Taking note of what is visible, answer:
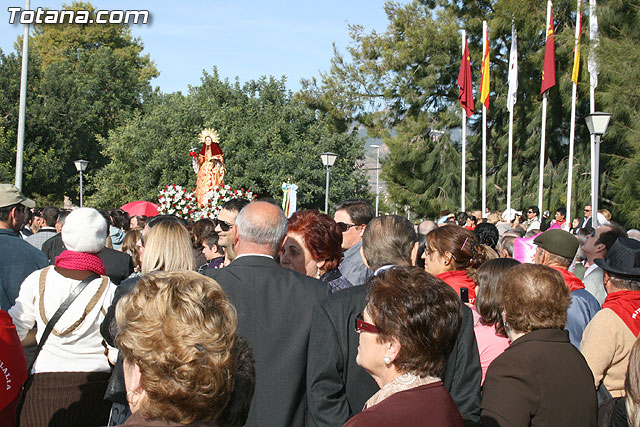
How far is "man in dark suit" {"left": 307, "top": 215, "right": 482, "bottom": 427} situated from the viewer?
299cm

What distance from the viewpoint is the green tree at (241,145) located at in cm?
3117

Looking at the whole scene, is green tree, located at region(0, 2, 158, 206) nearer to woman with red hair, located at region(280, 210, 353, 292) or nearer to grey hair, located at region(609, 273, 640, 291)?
woman with red hair, located at region(280, 210, 353, 292)

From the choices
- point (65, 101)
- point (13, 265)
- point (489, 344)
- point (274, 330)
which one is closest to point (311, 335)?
point (274, 330)

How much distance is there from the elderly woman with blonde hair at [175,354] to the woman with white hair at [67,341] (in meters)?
1.86

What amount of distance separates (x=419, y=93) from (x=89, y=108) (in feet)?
68.3

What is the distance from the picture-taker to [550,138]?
28.7 meters

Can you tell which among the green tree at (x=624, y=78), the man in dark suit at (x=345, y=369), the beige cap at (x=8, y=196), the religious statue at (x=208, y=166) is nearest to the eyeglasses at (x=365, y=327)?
the man in dark suit at (x=345, y=369)

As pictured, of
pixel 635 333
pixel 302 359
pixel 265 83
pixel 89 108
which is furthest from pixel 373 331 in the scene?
pixel 89 108

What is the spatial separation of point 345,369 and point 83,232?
179 centimetres

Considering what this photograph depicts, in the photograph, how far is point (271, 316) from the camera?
320cm

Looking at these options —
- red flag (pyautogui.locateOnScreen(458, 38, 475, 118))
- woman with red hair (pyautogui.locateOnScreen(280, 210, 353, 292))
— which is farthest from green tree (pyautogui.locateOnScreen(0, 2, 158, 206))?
woman with red hair (pyautogui.locateOnScreen(280, 210, 353, 292))

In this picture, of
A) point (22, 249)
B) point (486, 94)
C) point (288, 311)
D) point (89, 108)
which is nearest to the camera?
point (288, 311)

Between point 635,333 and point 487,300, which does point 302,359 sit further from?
point 635,333

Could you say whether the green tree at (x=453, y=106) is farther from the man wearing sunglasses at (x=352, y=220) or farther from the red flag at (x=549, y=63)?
the man wearing sunglasses at (x=352, y=220)
